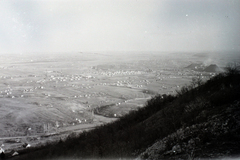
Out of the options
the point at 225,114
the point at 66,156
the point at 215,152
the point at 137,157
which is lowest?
the point at 66,156

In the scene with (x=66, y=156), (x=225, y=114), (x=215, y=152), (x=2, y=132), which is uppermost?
(x=225, y=114)

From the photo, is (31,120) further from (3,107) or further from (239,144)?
(239,144)

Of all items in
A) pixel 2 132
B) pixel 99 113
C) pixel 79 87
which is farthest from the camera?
pixel 79 87

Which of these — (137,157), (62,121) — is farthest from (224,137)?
(62,121)

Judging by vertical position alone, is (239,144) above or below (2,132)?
above

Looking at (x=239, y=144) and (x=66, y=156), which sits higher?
(x=239, y=144)

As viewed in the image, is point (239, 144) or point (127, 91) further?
point (127, 91)

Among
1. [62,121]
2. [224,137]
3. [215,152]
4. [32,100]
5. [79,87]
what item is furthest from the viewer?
[79,87]

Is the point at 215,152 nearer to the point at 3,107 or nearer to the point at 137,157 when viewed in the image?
the point at 137,157

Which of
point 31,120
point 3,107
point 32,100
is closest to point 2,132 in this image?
point 31,120

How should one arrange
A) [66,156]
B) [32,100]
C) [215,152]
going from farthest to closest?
[32,100]
[66,156]
[215,152]
